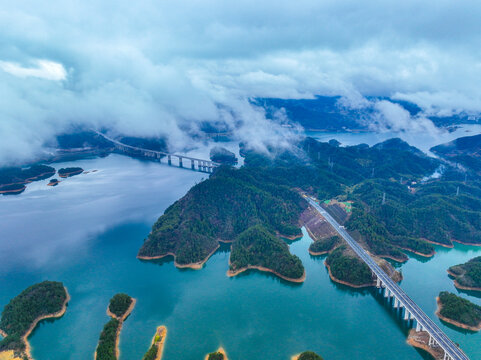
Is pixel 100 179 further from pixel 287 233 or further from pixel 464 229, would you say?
pixel 464 229

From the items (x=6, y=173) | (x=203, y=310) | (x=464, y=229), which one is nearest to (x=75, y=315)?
(x=203, y=310)

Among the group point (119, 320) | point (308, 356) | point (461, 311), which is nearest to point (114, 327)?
point (119, 320)

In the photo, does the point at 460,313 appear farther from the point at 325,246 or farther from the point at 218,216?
the point at 218,216

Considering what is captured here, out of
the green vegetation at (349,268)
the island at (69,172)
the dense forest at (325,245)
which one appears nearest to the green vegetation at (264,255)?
the green vegetation at (349,268)

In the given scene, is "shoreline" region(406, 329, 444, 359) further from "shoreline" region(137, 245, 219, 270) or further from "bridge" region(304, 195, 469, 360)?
"shoreline" region(137, 245, 219, 270)

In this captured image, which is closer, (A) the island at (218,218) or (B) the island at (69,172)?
(A) the island at (218,218)

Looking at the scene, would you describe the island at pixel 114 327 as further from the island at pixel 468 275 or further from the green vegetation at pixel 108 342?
the island at pixel 468 275
